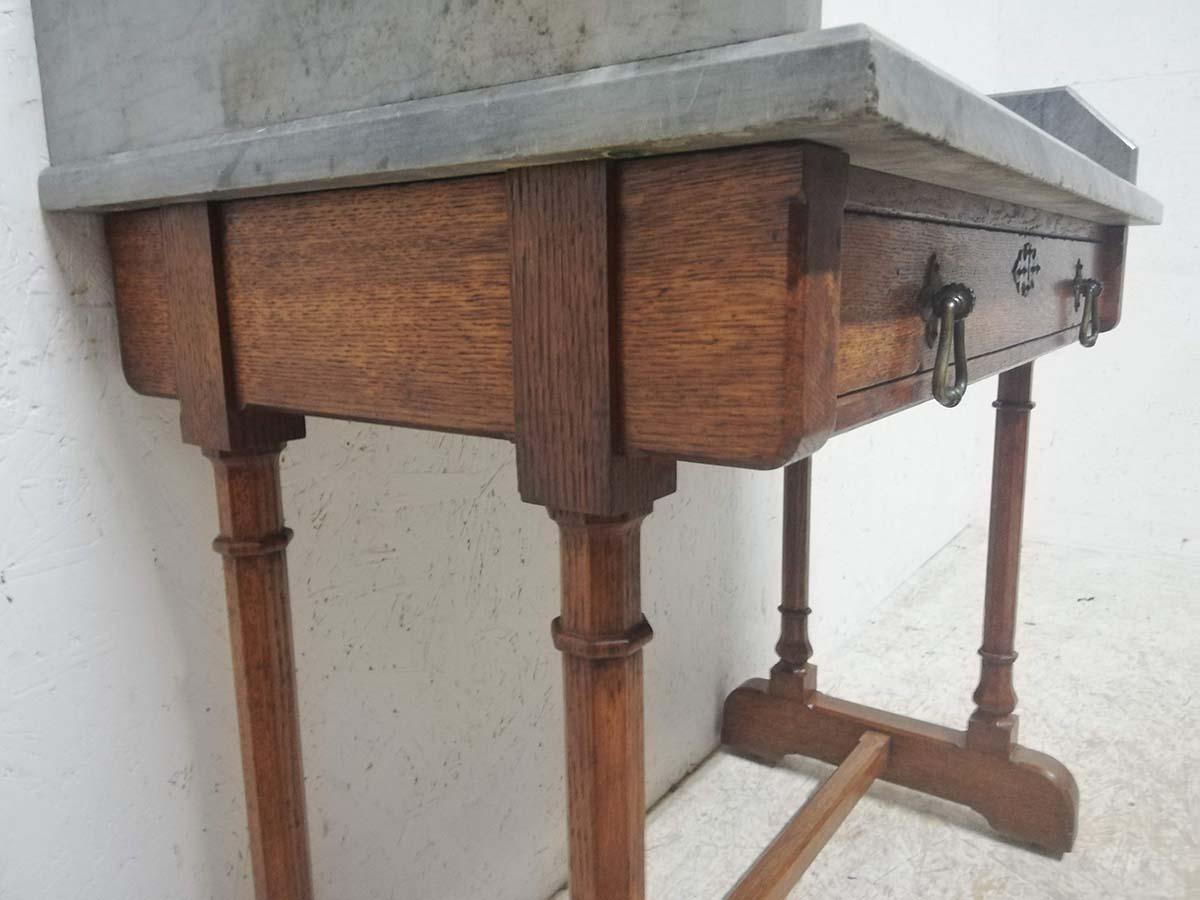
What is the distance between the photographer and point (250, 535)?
30.9 inches

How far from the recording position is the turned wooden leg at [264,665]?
0.78 m

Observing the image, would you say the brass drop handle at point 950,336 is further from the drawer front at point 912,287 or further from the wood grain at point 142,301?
the wood grain at point 142,301

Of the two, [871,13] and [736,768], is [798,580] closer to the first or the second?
[736,768]

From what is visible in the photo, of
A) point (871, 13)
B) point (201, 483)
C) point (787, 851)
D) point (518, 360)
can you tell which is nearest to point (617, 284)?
point (518, 360)

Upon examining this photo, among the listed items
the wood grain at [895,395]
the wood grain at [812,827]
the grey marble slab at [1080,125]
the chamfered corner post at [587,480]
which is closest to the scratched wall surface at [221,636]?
A: the wood grain at [812,827]

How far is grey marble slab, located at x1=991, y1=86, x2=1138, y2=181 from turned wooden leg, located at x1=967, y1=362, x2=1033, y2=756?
A: 1.06 feet

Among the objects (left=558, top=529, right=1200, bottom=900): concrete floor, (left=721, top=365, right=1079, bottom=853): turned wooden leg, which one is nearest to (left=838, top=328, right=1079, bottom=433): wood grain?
(left=721, top=365, right=1079, bottom=853): turned wooden leg

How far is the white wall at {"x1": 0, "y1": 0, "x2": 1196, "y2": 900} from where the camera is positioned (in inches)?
29.9

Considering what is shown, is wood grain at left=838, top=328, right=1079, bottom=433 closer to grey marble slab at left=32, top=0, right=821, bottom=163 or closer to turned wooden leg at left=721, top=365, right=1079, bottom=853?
grey marble slab at left=32, top=0, right=821, bottom=163

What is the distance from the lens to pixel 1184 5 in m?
2.69

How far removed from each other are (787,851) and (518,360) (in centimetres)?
95

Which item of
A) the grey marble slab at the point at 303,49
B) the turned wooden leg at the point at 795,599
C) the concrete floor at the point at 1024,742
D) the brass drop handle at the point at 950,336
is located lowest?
the concrete floor at the point at 1024,742

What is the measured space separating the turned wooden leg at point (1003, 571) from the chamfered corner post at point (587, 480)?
39.9 inches

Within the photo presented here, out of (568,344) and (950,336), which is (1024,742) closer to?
(950,336)
